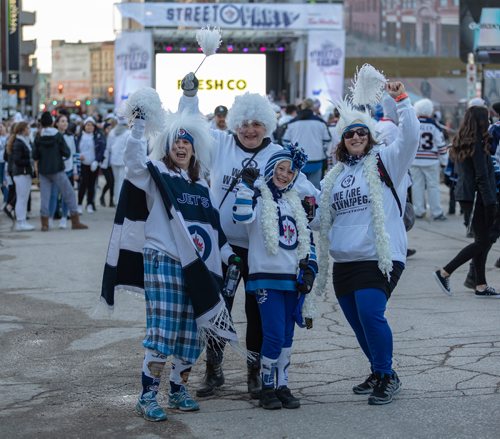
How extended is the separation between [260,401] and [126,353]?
1.82m

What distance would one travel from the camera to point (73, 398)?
6.54 m

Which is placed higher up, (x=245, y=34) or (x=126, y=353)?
(x=245, y=34)

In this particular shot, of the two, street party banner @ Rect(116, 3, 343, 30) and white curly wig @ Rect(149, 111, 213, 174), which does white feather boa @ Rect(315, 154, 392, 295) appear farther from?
street party banner @ Rect(116, 3, 343, 30)

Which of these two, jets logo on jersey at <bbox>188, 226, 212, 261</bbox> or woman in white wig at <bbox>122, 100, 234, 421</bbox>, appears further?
jets logo on jersey at <bbox>188, 226, 212, 261</bbox>

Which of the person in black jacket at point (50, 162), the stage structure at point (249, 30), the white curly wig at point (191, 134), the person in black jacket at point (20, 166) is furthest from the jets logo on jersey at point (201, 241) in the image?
the stage structure at point (249, 30)

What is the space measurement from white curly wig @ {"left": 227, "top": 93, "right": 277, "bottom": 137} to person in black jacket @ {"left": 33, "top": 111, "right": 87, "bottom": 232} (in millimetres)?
10223

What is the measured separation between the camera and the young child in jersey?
623 centimetres

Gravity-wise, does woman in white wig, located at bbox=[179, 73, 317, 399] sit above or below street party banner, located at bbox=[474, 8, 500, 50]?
below

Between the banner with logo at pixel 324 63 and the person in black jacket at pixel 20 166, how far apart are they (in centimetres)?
1943

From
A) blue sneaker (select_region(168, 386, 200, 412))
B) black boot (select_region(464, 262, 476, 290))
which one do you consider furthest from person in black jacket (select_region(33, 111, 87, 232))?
blue sneaker (select_region(168, 386, 200, 412))

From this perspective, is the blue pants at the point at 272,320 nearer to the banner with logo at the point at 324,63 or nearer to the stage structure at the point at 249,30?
the stage structure at the point at 249,30

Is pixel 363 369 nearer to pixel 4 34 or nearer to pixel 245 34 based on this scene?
pixel 245 34

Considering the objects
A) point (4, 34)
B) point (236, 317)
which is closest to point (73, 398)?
point (236, 317)

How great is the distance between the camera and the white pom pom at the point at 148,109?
612cm
